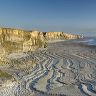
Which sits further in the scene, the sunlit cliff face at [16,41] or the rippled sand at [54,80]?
the sunlit cliff face at [16,41]

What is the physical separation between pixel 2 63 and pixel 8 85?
22.1 feet

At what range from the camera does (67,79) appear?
1476 cm

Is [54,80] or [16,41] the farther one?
[16,41]

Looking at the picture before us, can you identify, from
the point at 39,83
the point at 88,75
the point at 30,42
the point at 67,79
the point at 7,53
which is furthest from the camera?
the point at 30,42

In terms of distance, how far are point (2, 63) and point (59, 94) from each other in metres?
8.63

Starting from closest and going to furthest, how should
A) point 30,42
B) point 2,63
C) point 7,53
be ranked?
1. point 2,63
2. point 7,53
3. point 30,42

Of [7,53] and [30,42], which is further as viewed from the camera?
[30,42]

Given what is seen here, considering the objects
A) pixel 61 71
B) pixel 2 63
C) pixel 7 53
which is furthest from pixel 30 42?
pixel 61 71

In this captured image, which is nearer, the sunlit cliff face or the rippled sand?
the rippled sand

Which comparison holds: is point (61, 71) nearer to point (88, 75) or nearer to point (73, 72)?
point (73, 72)

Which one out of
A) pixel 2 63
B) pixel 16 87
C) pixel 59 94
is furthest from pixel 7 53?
pixel 59 94

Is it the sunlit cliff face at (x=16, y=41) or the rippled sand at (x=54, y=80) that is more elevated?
the sunlit cliff face at (x=16, y=41)

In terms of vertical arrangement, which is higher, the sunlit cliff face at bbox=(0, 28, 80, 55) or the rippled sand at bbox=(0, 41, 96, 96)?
the sunlit cliff face at bbox=(0, 28, 80, 55)

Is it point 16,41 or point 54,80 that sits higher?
point 16,41
